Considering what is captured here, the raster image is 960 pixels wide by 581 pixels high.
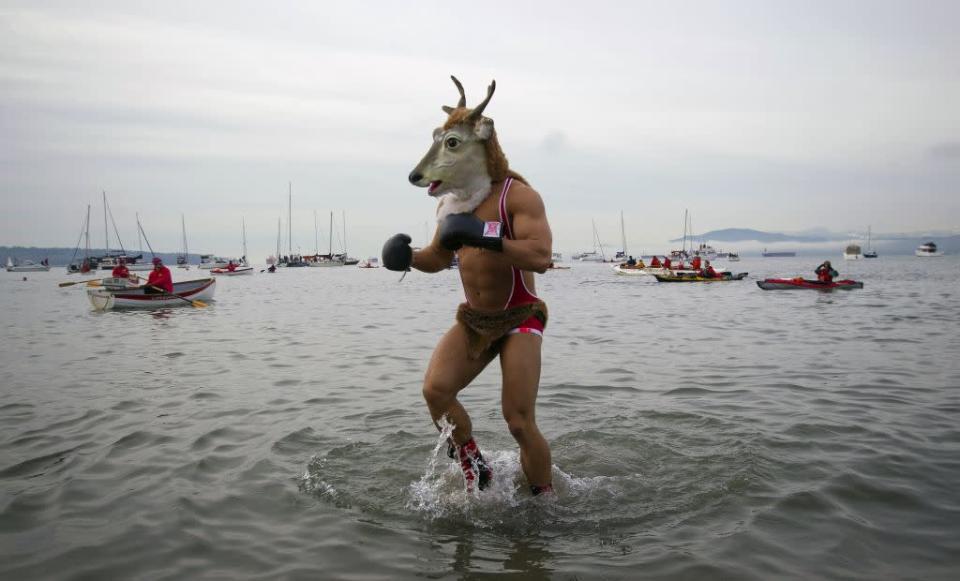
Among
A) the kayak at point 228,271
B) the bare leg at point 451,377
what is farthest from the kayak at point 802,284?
the kayak at point 228,271

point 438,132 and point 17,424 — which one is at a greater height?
point 438,132

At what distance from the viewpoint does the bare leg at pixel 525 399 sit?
4.65 meters

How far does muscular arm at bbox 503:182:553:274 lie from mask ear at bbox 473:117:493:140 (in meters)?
0.42

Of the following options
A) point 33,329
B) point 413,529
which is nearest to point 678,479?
point 413,529

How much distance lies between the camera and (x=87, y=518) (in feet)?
14.7

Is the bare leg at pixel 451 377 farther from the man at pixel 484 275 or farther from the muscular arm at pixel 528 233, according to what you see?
the muscular arm at pixel 528 233

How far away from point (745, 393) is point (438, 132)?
241 inches

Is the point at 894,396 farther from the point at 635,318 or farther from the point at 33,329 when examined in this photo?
the point at 33,329

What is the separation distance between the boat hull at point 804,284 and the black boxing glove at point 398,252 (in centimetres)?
3168

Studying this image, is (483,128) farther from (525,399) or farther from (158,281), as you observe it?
(158,281)

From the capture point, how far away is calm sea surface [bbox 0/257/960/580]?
12.8 ft

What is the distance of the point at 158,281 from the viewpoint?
981 inches

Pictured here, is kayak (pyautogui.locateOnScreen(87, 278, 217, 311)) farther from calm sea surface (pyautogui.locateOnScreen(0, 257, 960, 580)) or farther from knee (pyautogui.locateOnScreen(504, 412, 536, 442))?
knee (pyautogui.locateOnScreen(504, 412, 536, 442))

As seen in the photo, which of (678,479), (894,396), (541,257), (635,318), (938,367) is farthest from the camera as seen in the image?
(635,318)
